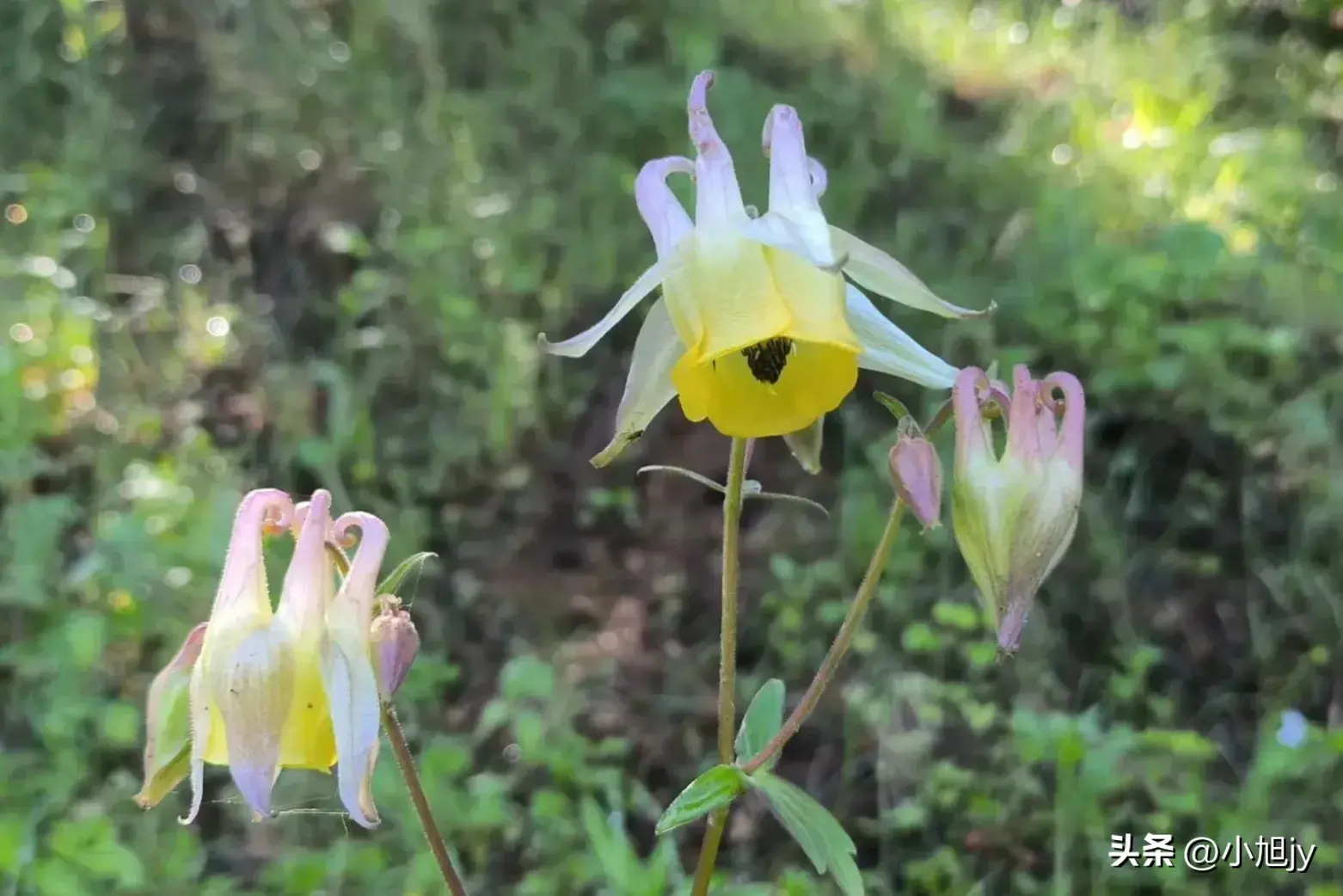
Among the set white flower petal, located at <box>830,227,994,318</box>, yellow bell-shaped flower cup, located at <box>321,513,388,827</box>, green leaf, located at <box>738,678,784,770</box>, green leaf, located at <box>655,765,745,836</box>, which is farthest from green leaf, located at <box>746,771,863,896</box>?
white flower petal, located at <box>830,227,994,318</box>

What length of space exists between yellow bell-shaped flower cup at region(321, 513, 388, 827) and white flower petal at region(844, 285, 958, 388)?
48 cm

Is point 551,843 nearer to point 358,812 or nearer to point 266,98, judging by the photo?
point 358,812

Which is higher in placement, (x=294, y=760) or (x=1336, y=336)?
(x=1336, y=336)

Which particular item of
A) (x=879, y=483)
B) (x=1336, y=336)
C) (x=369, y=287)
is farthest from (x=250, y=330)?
(x=1336, y=336)

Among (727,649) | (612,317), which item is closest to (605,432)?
(727,649)

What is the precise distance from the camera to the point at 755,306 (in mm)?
1000

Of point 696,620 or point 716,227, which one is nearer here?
point 716,227

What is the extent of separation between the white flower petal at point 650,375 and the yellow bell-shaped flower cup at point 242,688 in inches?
13.0

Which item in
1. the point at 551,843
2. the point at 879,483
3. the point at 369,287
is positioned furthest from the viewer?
the point at 369,287

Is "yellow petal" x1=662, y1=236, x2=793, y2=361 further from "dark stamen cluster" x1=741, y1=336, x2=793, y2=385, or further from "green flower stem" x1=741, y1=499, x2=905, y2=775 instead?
"green flower stem" x1=741, y1=499, x2=905, y2=775

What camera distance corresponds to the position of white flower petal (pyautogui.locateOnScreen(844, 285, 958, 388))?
43.1 inches

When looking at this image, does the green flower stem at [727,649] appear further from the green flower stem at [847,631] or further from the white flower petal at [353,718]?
the white flower petal at [353,718]

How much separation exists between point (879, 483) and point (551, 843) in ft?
3.88

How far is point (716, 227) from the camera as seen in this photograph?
3.41 ft
